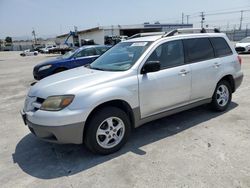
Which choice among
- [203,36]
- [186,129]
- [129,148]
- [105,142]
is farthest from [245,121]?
[105,142]

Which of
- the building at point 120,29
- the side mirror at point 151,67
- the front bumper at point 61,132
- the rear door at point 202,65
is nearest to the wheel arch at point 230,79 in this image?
the rear door at point 202,65

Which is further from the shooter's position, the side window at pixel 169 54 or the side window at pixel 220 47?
the side window at pixel 220 47

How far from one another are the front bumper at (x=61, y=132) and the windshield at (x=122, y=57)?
1.21m

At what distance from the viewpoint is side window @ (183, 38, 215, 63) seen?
4.38 meters

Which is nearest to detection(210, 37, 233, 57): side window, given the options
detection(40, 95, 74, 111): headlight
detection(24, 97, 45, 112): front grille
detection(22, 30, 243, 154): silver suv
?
detection(22, 30, 243, 154): silver suv

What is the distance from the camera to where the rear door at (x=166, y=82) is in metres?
3.73

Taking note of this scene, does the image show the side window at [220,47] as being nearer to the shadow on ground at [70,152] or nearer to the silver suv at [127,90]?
the silver suv at [127,90]

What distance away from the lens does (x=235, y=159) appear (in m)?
3.24

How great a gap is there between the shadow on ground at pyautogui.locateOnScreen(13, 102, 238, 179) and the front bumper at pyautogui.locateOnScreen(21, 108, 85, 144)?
14.6 inches

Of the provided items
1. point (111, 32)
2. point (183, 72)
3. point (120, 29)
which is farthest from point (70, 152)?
point (120, 29)

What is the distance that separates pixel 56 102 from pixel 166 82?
1.80m

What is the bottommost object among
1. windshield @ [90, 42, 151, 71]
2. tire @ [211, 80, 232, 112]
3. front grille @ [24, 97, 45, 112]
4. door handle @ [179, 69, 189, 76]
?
tire @ [211, 80, 232, 112]

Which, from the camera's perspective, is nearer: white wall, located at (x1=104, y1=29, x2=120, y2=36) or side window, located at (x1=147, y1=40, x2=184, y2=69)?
side window, located at (x1=147, y1=40, x2=184, y2=69)

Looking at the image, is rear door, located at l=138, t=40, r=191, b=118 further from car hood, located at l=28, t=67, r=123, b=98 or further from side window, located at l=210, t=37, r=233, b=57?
side window, located at l=210, t=37, r=233, b=57
